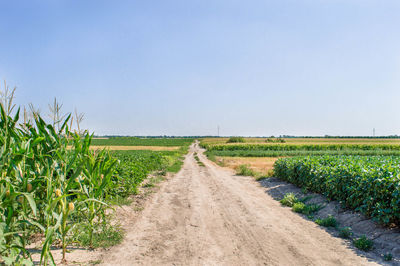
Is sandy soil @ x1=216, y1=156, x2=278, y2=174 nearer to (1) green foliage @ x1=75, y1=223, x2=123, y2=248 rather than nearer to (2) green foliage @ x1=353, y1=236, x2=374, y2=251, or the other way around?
(2) green foliage @ x1=353, y1=236, x2=374, y2=251

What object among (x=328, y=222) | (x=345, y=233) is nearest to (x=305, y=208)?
(x=328, y=222)

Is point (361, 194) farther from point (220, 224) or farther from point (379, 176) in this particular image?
point (220, 224)

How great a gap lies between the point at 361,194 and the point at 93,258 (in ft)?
23.1

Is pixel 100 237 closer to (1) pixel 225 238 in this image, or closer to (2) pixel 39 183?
(2) pixel 39 183

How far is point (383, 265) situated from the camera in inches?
193

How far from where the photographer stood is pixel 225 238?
19.8 ft

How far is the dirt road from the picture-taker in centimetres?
495

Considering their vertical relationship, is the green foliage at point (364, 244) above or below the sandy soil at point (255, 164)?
above

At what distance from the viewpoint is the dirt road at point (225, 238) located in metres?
4.95

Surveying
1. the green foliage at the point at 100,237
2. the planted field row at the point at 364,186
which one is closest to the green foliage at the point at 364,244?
the planted field row at the point at 364,186

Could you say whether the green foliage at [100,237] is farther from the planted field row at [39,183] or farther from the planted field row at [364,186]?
the planted field row at [364,186]

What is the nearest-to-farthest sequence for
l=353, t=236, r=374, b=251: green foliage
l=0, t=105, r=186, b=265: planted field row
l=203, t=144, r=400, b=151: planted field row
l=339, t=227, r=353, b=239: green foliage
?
l=0, t=105, r=186, b=265: planted field row
l=353, t=236, r=374, b=251: green foliage
l=339, t=227, r=353, b=239: green foliage
l=203, t=144, r=400, b=151: planted field row

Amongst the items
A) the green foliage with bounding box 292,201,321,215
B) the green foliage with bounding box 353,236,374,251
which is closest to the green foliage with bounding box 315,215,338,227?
the green foliage with bounding box 292,201,321,215

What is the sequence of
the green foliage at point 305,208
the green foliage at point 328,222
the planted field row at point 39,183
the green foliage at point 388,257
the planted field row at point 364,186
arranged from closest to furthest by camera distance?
the planted field row at point 39,183 < the green foliage at point 388,257 < the planted field row at point 364,186 < the green foliage at point 328,222 < the green foliage at point 305,208
